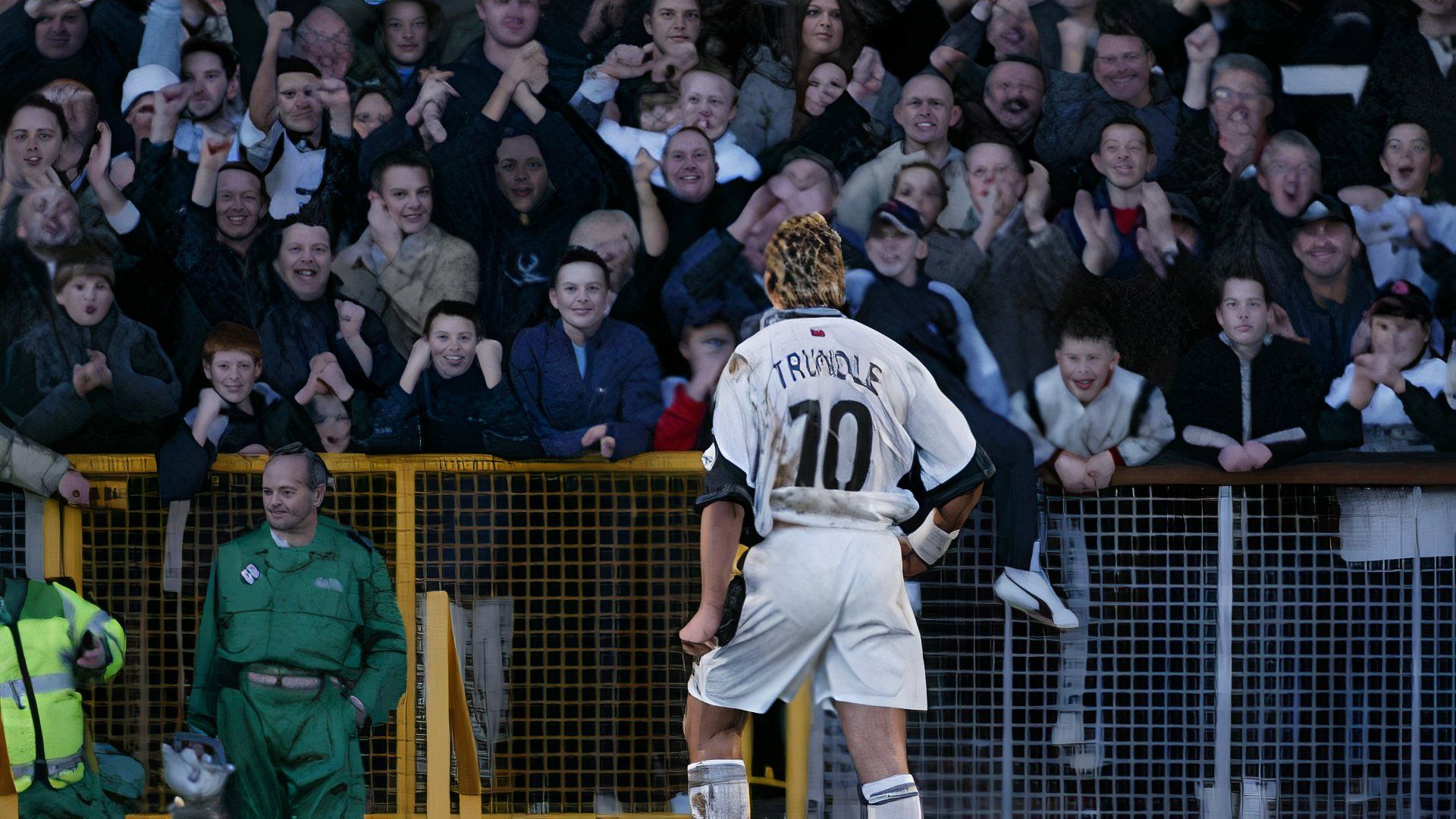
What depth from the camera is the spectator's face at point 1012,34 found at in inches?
299

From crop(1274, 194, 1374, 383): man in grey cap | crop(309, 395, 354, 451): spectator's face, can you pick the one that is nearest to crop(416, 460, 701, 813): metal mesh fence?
crop(309, 395, 354, 451): spectator's face

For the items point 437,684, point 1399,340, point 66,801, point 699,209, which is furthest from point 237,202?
point 1399,340

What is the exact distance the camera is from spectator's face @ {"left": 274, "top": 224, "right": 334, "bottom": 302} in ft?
24.6

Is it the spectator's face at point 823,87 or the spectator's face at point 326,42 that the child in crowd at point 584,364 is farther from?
the spectator's face at point 326,42

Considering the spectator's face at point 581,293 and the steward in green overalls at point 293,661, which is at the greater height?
the spectator's face at point 581,293

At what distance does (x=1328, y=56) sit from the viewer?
7.57m

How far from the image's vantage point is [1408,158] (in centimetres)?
752

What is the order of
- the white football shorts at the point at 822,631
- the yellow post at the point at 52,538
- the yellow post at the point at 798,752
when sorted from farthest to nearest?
the yellow post at the point at 52,538 → the yellow post at the point at 798,752 → the white football shorts at the point at 822,631

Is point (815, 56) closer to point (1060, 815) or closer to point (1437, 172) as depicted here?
point (1437, 172)

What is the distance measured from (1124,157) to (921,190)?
0.87 metres

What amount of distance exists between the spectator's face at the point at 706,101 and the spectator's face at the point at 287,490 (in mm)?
2224

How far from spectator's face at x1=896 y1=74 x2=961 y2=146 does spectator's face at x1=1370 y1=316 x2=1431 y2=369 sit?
2.03 meters

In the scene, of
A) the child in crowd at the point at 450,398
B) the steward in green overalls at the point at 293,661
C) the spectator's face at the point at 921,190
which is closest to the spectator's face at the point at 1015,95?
the spectator's face at the point at 921,190

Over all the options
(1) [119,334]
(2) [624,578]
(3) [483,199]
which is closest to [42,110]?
(1) [119,334]
